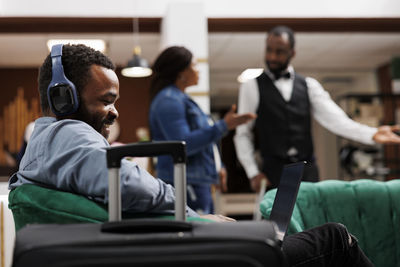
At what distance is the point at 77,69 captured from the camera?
1159 mm

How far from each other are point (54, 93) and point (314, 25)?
485cm

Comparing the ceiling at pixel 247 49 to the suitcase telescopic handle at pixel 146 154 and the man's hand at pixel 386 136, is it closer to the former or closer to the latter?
the man's hand at pixel 386 136

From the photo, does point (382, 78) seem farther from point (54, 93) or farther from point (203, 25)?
point (54, 93)

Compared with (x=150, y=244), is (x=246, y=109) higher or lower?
lower

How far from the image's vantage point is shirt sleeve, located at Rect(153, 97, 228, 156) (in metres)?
2.25

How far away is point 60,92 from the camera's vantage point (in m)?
1.11

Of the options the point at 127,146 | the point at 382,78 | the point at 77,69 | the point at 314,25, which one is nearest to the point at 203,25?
the point at 314,25

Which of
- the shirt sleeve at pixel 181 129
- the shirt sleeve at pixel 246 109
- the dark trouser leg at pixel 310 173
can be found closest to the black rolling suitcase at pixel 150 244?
the shirt sleeve at pixel 181 129

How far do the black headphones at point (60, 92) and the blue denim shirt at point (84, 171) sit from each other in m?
0.07

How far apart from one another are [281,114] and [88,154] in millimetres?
2077

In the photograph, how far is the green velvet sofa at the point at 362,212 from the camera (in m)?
1.86

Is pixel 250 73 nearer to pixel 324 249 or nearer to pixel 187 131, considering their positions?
pixel 187 131

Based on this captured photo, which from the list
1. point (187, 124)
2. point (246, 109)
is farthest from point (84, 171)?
point (246, 109)

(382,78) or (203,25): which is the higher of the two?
(203,25)
